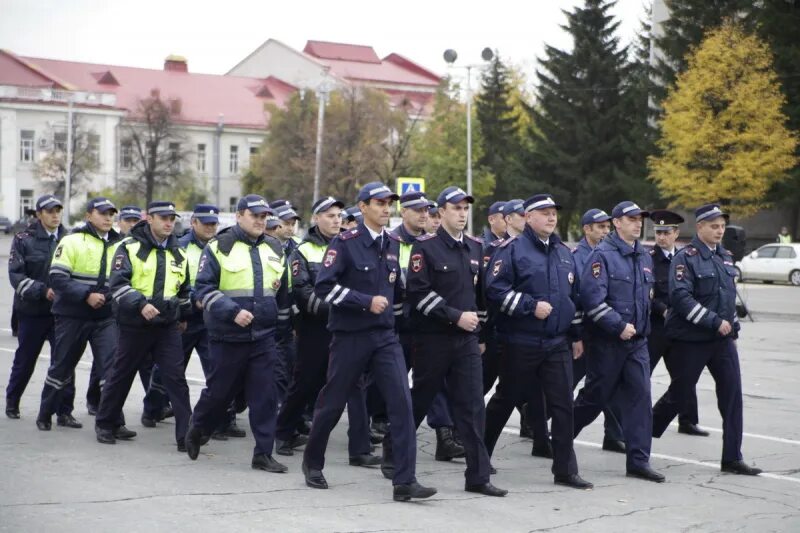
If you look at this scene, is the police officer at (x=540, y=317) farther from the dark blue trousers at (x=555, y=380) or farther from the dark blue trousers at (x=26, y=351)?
the dark blue trousers at (x=26, y=351)

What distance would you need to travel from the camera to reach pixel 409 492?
7645mm

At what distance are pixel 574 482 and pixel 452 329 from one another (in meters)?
1.34

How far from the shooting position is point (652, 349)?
1093cm

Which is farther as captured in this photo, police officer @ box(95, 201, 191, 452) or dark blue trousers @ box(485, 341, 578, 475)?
police officer @ box(95, 201, 191, 452)

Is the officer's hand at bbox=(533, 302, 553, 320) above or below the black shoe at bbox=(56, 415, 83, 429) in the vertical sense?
above

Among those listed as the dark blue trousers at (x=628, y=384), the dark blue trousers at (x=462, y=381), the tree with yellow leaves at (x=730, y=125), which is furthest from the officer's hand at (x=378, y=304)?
the tree with yellow leaves at (x=730, y=125)

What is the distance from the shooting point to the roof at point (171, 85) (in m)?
85.1

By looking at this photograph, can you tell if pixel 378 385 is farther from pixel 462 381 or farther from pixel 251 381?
pixel 251 381

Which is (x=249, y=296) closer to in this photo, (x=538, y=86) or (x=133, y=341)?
(x=133, y=341)

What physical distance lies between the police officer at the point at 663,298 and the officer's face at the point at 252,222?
360cm

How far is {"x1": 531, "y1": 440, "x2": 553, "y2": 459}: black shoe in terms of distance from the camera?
30.7ft

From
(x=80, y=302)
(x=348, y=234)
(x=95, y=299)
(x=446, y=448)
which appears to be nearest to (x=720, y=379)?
(x=446, y=448)

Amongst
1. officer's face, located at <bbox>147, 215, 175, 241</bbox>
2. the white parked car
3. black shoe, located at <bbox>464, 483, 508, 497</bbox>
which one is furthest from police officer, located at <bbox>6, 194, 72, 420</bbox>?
the white parked car

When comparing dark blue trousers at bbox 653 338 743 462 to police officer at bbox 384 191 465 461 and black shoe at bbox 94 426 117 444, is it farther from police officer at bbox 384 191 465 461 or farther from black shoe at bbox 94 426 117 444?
black shoe at bbox 94 426 117 444
